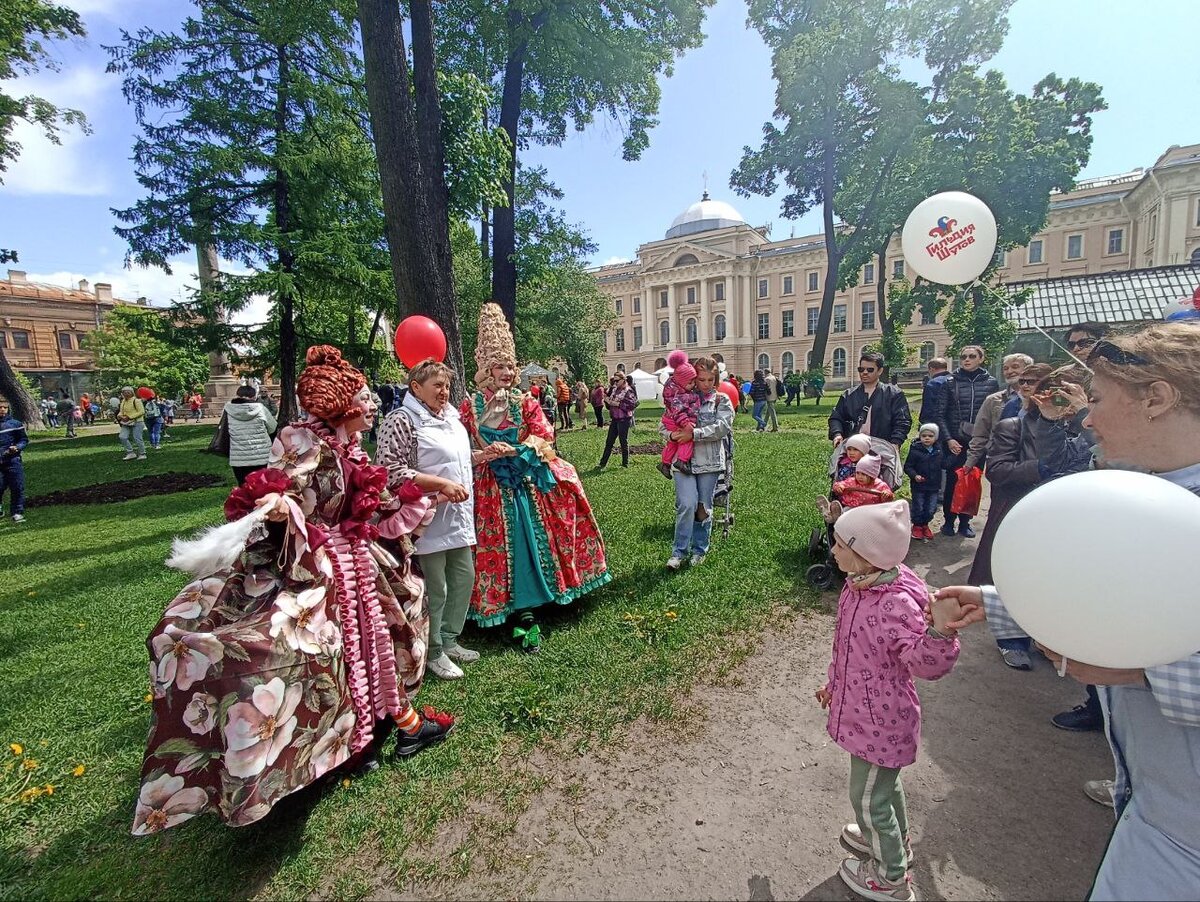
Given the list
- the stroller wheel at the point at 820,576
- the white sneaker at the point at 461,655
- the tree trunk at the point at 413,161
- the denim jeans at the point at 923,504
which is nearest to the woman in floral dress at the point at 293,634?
the white sneaker at the point at 461,655

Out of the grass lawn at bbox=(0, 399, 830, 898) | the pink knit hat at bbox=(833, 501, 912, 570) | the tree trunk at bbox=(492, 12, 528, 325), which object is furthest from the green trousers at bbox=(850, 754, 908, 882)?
the tree trunk at bbox=(492, 12, 528, 325)

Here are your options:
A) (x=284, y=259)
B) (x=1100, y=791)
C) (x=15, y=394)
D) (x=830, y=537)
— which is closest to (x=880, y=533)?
(x=1100, y=791)

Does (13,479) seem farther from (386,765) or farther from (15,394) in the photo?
(15,394)

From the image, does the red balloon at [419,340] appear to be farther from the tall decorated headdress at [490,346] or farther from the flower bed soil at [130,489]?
the flower bed soil at [130,489]

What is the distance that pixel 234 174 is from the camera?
1538 centimetres

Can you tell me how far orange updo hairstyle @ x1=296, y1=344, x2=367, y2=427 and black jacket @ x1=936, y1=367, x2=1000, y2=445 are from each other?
20.7 ft

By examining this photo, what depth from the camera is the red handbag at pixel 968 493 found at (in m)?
6.09

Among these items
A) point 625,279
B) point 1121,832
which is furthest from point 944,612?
point 625,279

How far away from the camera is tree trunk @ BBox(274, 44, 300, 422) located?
1497 centimetres

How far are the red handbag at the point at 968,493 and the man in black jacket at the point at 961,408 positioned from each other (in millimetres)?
73

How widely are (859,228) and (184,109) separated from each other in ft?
81.7

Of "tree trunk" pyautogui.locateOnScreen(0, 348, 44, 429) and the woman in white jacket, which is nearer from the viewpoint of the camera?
the woman in white jacket

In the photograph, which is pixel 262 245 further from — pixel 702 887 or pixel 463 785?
pixel 702 887

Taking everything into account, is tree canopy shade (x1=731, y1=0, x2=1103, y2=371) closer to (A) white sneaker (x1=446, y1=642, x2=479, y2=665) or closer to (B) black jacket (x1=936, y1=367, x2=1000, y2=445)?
(B) black jacket (x1=936, y1=367, x2=1000, y2=445)
